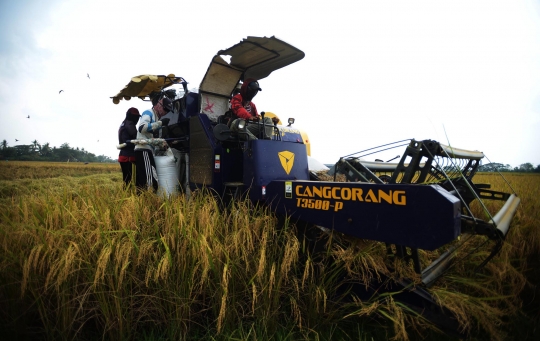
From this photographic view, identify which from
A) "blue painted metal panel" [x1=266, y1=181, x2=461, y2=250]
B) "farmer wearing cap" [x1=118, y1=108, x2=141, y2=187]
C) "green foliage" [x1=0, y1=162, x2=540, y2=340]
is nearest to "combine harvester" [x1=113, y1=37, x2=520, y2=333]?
"blue painted metal panel" [x1=266, y1=181, x2=461, y2=250]

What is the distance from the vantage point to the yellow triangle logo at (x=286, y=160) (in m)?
3.24

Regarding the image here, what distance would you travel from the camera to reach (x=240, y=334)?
6.31 ft

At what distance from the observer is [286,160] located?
10.8ft

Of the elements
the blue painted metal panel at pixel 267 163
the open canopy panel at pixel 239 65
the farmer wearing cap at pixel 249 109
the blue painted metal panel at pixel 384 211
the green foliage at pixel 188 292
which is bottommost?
the green foliage at pixel 188 292

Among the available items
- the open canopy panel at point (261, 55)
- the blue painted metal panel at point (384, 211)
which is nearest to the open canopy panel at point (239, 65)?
the open canopy panel at point (261, 55)

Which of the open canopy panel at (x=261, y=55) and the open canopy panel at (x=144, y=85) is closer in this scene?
the open canopy panel at (x=261, y=55)

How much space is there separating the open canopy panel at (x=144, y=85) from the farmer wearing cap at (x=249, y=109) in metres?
1.34

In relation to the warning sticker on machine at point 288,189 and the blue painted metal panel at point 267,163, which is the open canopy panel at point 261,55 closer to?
the blue painted metal panel at point 267,163

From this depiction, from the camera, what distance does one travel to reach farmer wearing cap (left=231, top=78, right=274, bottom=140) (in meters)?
3.74


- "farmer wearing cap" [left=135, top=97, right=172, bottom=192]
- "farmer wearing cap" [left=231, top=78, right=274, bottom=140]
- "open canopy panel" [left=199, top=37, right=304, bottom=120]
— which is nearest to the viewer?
"farmer wearing cap" [left=231, top=78, right=274, bottom=140]

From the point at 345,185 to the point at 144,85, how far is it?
500 cm

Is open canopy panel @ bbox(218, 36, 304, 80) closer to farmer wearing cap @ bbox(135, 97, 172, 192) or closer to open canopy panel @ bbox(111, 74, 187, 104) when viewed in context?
open canopy panel @ bbox(111, 74, 187, 104)

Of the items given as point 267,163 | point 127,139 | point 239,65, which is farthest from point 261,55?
point 127,139

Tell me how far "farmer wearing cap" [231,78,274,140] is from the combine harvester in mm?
241
